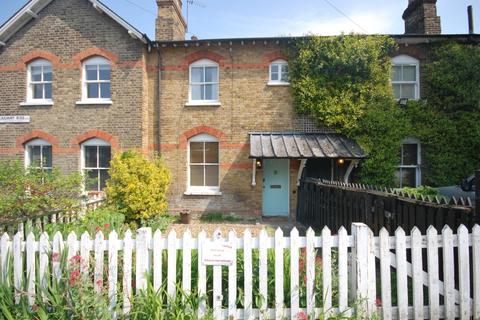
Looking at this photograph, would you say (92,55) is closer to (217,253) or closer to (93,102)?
(93,102)

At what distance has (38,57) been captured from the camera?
37.1ft

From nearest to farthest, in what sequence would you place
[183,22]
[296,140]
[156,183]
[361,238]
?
[361,238] → [156,183] → [296,140] → [183,22]

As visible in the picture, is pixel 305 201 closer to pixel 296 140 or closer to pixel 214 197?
pixel 296 140

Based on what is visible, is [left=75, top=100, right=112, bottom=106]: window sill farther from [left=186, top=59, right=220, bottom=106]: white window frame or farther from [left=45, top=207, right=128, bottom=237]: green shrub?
[left=45, top=207, right=128, bottom=237]: green shrub

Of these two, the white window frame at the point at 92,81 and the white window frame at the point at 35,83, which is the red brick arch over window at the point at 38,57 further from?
the white window frame at the point at 92,81

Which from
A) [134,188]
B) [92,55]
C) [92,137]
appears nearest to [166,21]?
[92,55]

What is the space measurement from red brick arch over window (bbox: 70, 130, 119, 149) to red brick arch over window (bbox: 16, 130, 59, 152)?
708mm

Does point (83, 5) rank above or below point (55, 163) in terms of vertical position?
above

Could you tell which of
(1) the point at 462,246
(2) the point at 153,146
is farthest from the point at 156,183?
(1) the point at 462,246

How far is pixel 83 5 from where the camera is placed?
11.1 meters

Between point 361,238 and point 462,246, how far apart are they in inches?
45.9

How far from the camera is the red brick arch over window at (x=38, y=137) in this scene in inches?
439

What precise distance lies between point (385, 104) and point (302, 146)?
3.56 meters

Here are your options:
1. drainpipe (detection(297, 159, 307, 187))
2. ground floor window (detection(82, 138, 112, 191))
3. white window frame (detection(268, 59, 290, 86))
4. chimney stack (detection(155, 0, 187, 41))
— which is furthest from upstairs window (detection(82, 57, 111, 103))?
drainpipe (detection(297, 159, 307, 187))
